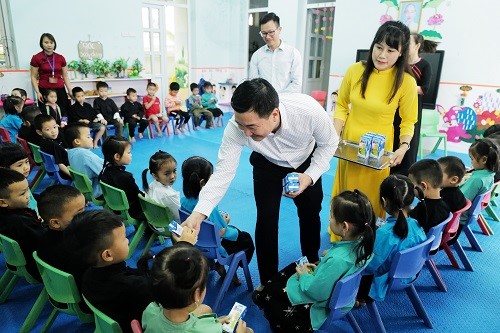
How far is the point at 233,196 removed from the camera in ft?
13.0

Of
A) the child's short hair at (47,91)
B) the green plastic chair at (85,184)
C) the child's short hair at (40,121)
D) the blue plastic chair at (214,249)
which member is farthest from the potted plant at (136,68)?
the blue plastic chair at (214,249)

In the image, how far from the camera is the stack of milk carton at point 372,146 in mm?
2396

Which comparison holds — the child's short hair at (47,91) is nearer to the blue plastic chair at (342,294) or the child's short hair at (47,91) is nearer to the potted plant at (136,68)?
the potted plant at (136,68)

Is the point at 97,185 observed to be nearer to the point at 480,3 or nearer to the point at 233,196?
the point at 233,196

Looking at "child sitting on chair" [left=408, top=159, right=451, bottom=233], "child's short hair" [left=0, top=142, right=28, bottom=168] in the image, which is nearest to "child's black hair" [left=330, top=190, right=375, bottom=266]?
"child sitting on chair" [left=408, top=159, right=451, bottom=233]

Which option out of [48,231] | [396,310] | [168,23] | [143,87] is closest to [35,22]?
[143,87]

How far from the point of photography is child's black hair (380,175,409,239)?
1.83m

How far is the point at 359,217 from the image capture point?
5.47 feet

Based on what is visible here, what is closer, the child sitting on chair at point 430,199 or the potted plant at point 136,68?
the child sitting on chair at point 430,199

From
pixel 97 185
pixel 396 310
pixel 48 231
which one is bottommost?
pixel 396 310

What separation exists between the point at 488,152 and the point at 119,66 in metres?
6.51

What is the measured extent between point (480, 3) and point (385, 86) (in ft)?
14.3

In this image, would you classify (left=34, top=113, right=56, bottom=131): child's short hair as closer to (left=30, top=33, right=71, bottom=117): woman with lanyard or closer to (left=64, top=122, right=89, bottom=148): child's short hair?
(left=64, top=122, right=89, bottom=148): child's short hair

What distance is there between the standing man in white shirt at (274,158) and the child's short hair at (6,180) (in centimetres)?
112
